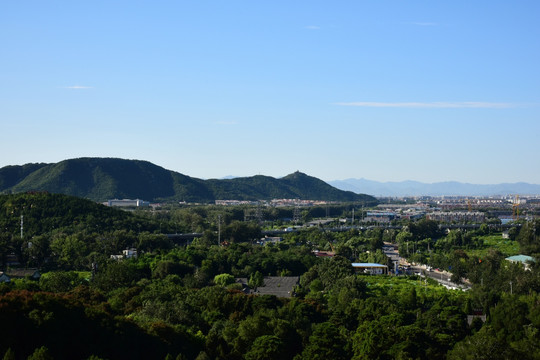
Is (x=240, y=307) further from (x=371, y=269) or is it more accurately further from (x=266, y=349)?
(x=371, y=269)

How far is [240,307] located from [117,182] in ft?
366

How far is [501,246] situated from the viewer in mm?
55656

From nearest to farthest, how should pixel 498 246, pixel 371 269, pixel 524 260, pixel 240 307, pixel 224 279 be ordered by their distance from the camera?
1. pixel 240 307
2. pixel 224 279
3. pixel 524 260
4. pixel 371 269
5. pixel 498 246

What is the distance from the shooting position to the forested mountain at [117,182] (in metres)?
119

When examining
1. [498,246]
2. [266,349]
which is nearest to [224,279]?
[266,349]

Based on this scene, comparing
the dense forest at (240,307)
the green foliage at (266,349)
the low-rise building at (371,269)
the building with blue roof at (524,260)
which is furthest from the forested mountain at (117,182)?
the green foliage at (266,349)

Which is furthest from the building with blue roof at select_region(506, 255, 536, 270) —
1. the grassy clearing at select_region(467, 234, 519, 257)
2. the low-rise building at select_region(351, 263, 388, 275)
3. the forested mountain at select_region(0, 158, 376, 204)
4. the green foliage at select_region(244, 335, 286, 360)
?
the forested mountain at select_region(0, 158, 376, 204)

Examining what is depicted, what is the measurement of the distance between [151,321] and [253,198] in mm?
141595

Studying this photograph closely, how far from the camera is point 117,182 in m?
130

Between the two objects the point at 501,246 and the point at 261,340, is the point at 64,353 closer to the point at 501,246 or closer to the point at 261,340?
the point at 261,340

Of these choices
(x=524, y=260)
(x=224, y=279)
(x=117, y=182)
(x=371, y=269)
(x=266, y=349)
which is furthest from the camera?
(x=117, y=182)

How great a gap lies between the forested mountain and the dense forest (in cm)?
7370

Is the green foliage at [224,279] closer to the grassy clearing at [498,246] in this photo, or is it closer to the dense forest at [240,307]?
the dense forest at [240,307]

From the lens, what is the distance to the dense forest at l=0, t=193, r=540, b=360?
16.8 m
